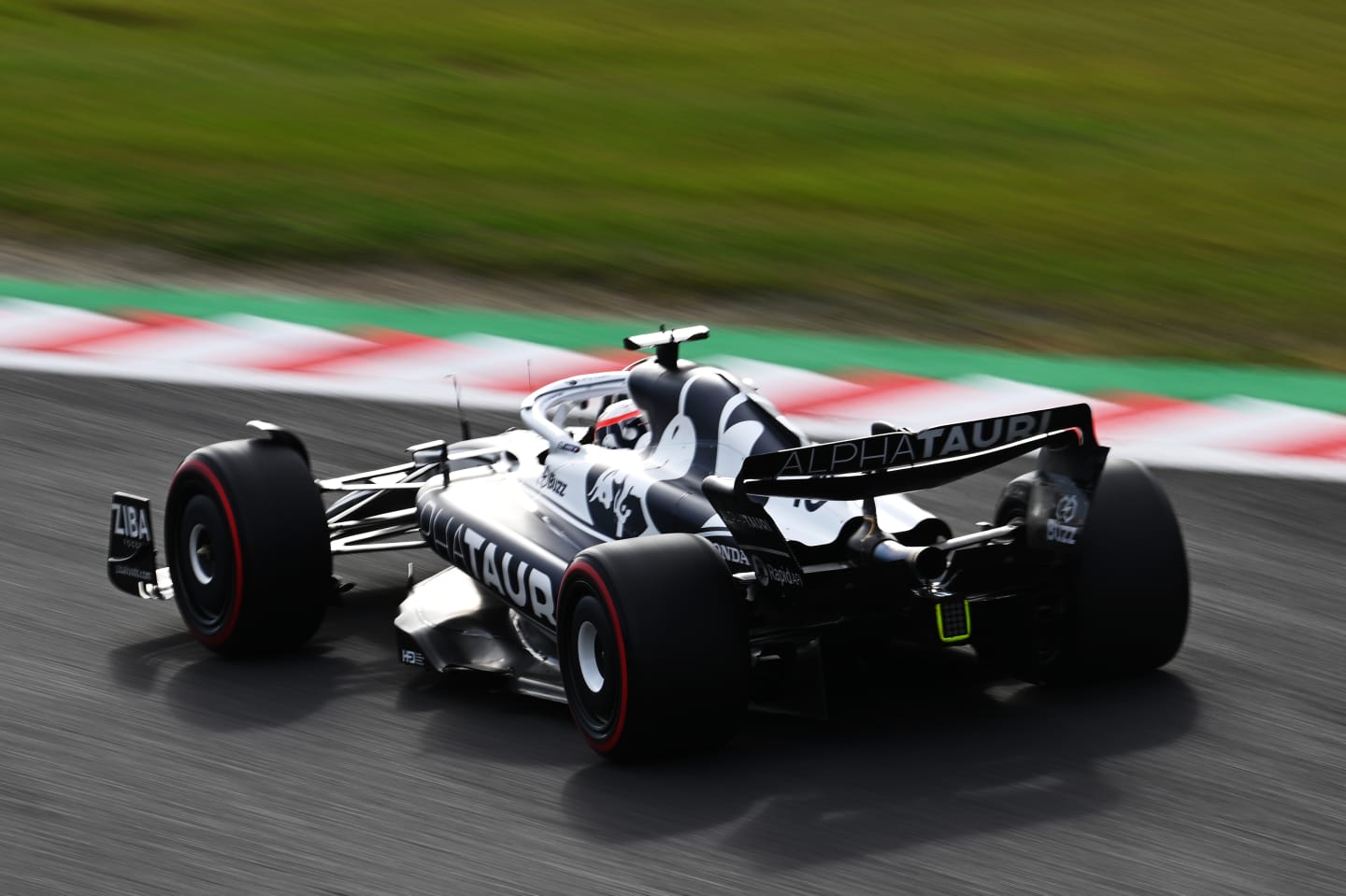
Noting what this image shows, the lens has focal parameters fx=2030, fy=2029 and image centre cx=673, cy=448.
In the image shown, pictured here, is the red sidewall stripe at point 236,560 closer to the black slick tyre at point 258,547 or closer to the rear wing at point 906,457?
the black slick tyre at point 258,547

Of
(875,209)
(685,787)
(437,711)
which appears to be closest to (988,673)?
(685,787)

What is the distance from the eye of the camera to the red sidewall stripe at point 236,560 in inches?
263

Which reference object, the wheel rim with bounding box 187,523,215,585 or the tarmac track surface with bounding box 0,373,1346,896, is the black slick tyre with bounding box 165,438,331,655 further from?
the tarmac track surface with bounding box 0,373,1346,896

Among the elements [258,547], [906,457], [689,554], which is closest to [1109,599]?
[906,457]

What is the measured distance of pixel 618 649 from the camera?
554 centimetres

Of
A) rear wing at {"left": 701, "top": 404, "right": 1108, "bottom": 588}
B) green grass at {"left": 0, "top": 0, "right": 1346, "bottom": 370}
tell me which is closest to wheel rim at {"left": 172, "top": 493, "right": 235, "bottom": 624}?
rear wing at {"left": 701, "top": 404, "right": 1108, "bottom": 588}

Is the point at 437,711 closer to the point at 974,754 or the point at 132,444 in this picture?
the point at 974,754

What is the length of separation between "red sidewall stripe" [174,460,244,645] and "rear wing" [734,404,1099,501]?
6.51ft

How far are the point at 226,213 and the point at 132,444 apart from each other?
414 cm

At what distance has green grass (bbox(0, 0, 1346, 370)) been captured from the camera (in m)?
12.2

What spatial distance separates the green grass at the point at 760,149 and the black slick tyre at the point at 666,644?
5.97 metres

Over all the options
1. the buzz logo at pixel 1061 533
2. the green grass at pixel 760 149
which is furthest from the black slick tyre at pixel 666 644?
the green grass at pixel 760 149

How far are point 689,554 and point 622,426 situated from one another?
1.37 meters

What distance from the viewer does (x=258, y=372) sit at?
10.5m
